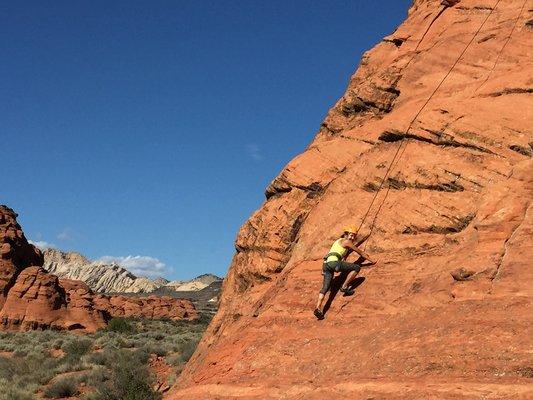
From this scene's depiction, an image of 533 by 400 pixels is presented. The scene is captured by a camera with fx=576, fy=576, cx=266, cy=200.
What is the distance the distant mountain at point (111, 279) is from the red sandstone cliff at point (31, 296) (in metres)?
110

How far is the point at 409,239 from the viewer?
10969mm

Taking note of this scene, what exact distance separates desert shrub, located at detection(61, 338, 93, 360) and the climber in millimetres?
22771

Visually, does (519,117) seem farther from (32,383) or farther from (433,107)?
(32,383)

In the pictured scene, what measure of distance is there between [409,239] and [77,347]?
26.8 metres

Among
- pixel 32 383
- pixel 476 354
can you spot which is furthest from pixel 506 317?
pixel 32 383

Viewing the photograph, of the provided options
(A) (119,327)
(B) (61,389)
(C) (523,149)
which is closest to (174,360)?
(B) (61,389)

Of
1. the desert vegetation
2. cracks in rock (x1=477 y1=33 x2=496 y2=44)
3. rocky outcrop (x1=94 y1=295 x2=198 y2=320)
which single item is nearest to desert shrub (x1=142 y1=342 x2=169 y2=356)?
the desert vegetation

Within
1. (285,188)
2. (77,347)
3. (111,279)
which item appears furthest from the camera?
(111,279)

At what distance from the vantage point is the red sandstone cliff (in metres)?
45.3

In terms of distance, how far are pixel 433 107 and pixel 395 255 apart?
3822 mm

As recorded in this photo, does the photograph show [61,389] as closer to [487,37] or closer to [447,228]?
[447,228]

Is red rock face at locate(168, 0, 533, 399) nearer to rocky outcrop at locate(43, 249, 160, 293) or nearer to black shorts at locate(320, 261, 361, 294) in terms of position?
black shorts at locate(320, 261, 361, 294)

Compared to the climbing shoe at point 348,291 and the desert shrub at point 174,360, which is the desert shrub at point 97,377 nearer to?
the desert shrub at point 174,360

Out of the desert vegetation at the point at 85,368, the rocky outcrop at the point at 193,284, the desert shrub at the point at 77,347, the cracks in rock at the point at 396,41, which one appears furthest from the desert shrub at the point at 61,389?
the rocky outcrop at the point at 193,284
